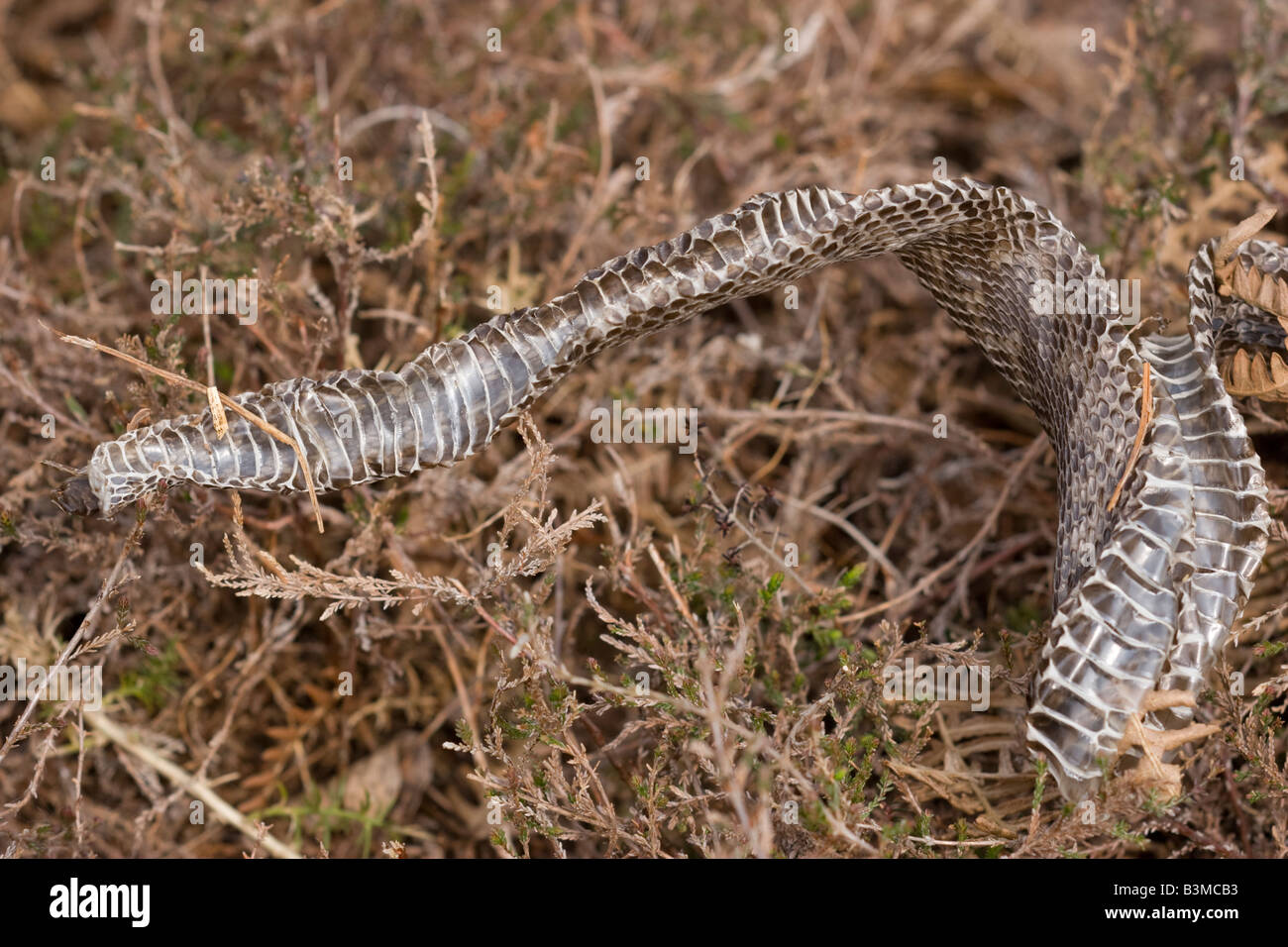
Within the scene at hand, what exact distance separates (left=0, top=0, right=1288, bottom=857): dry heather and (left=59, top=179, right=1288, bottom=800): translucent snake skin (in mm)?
197

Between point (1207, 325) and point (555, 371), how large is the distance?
1.49m

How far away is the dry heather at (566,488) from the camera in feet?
7.48

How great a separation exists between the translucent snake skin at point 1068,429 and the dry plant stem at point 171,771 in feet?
2.85

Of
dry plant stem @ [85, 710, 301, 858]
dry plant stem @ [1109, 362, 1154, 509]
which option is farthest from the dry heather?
dry plant stem @ [1109, 362, 1154, 509]

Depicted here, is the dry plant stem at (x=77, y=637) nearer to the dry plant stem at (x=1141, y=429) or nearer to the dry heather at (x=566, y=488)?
the dry heather at (x=566, y=488)

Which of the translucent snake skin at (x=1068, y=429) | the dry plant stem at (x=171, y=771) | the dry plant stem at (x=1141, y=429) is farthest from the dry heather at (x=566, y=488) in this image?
the dry plant stem at (x=1141, y=429)

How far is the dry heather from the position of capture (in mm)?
2281

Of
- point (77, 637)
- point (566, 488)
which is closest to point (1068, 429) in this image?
point (566, 488)

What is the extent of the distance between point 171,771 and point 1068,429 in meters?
2.46

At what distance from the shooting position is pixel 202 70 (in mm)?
3648

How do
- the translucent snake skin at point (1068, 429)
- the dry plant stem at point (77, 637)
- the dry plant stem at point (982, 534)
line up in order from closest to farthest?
1. the translucent snake skin at point (1068, 429)
2. the dry plant stem at point (77, 637)
3. the dry plant stem at point (982, 534)
